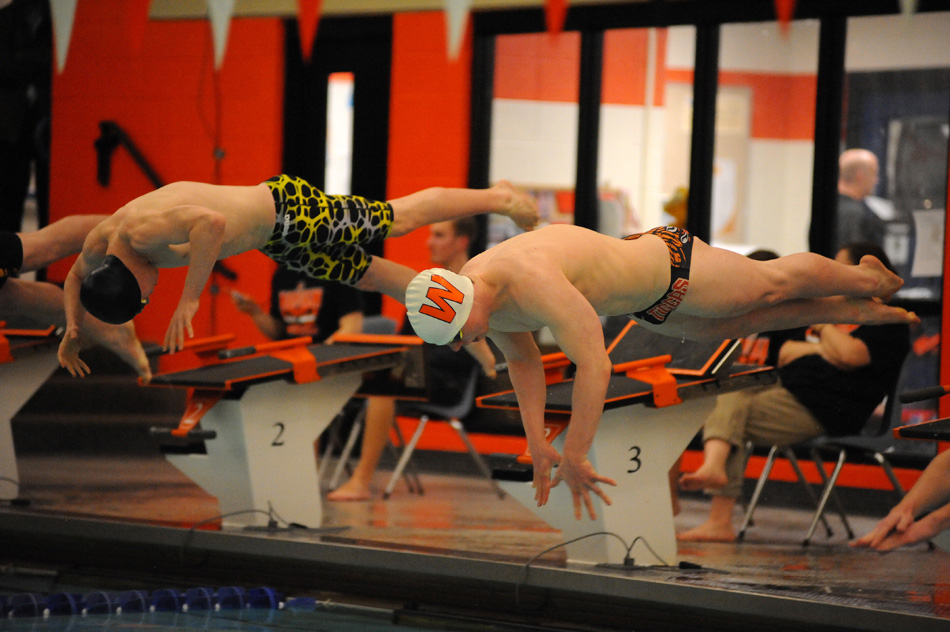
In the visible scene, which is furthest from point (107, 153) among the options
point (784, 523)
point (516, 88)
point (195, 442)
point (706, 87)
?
point (784, 523)

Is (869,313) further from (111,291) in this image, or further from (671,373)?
(111,291)

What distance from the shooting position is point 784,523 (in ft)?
20.0

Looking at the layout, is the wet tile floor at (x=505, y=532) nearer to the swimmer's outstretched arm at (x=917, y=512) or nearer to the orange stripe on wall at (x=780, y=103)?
the swimmer's outstretched arm at (x=917, y=512)

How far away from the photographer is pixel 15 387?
617 cm

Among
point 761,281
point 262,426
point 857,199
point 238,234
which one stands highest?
point 857,199

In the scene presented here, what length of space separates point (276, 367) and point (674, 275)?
81.6 inches

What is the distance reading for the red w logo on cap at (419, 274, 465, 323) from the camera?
3.29m

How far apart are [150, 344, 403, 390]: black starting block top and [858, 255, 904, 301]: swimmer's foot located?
7.53 ft

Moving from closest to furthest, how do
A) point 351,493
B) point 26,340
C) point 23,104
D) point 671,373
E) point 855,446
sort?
point 671,373 < point 855,446 < point 26,340 < point 351,493 < point 23,104

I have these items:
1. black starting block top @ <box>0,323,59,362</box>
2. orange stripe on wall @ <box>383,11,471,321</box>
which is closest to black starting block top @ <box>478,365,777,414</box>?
black starting block top @ <box>0,323,59,362</box>

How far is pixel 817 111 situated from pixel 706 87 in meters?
0.70

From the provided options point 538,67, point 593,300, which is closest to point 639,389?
point 593,300

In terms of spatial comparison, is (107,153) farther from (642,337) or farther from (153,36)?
(642,337)

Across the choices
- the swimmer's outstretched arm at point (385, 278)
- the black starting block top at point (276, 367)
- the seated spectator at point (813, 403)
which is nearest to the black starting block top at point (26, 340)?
the black starting block top at point (276, 367)
